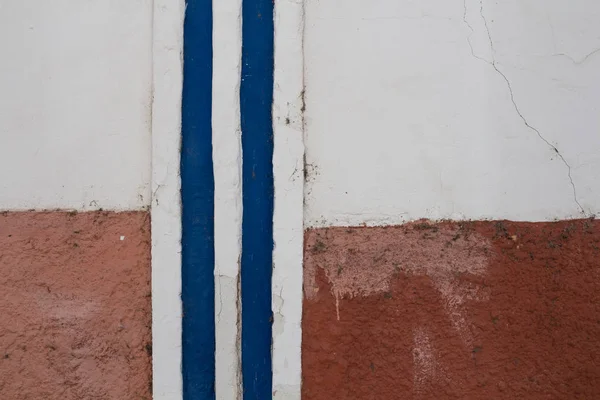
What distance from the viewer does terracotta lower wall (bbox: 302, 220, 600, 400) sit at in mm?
1880

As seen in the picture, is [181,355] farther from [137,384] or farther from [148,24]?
[148,24]

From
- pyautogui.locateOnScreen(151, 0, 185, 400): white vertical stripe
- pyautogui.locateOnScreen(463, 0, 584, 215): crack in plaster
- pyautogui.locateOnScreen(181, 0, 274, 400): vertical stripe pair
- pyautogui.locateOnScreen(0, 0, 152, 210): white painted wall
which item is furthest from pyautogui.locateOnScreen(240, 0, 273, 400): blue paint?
pyautogui.locateOnScreen(463, 0, 584, 215): crack in plaster

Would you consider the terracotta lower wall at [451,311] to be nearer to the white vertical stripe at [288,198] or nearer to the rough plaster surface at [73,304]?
the white vertical stripe at [288,198]

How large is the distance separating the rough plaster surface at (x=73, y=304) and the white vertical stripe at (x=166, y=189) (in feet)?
0.19

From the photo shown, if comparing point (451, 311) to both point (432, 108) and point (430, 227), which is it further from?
point (432, 108)

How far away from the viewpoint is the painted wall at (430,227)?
1.88 m

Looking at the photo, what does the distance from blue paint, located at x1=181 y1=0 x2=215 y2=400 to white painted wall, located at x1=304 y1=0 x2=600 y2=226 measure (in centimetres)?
39

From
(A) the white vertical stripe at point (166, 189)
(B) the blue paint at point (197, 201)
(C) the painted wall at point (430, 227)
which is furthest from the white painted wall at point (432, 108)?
(A) the white vertical stripe at point (166, 189)

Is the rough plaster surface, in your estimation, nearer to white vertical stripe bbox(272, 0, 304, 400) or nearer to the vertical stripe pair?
the vertical stripe pair

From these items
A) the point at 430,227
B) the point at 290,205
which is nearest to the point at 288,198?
the point at 290,205

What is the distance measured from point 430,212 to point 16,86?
1681 mm

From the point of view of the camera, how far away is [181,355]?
73.0 inches

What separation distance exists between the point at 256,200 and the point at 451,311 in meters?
0.88

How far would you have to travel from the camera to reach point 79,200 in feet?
6.15
